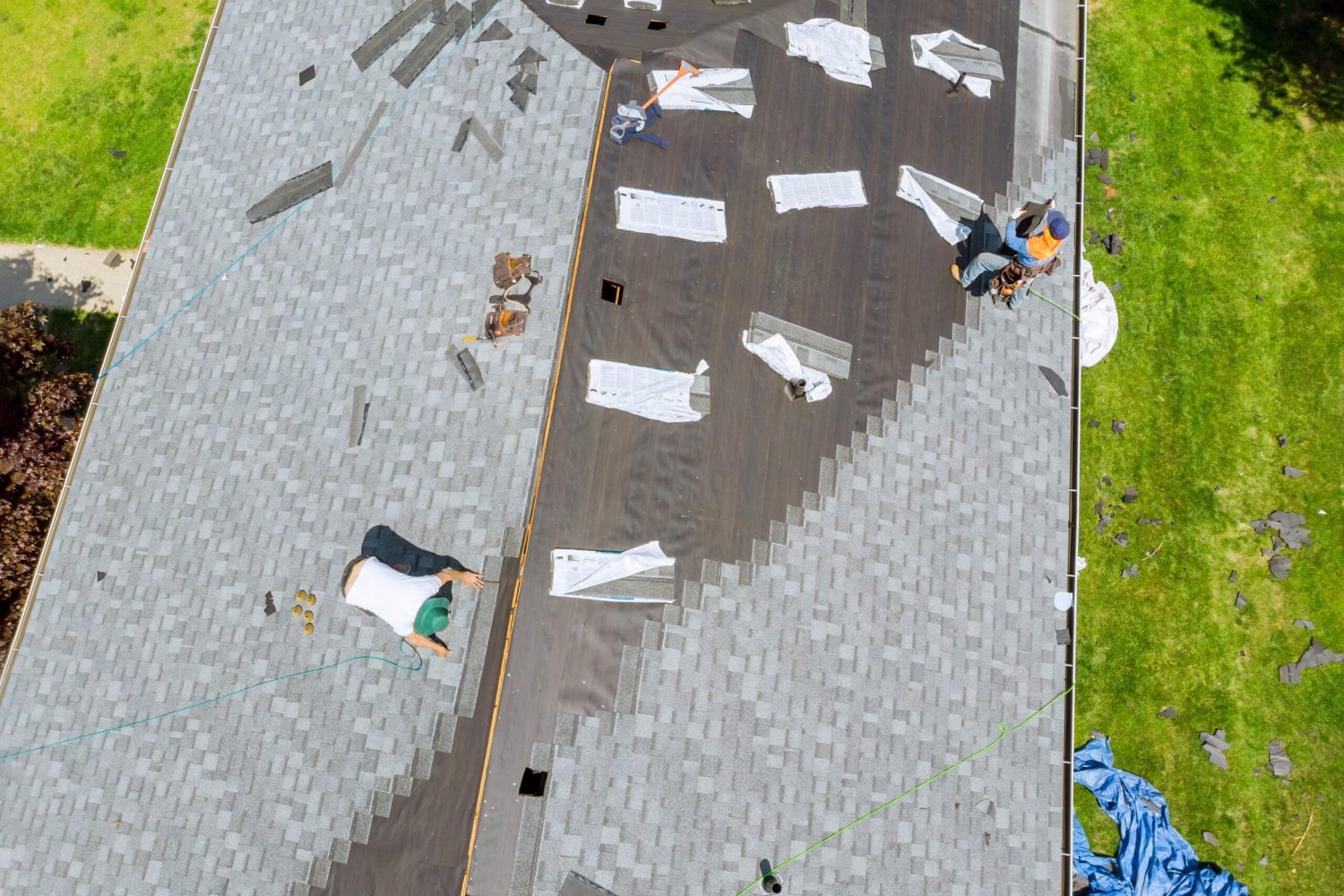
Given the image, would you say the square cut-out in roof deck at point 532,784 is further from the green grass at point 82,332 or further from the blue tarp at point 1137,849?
the green grass at point 82,332

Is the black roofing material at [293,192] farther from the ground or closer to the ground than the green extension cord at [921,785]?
farther from the ground

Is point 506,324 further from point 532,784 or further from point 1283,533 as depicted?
point 1283,533

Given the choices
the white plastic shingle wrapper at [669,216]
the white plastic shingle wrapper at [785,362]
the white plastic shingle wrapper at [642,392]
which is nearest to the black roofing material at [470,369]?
the white plastic shingle wrapper at [642,392]

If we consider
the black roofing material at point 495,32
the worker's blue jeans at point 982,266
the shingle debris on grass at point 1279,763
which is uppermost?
the black roofing material at point 495,32

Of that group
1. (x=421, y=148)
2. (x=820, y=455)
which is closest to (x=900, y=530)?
(x=820, y=455)

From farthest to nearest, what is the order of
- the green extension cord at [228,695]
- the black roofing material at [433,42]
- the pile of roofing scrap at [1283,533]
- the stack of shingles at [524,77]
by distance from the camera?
the pile of roofing scrap at [1283,533] → the black roofing material at [433,42] → the stack of shingles at [524,77] → the green extension cord at [228,695]

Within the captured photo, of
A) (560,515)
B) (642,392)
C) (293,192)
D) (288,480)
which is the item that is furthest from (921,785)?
(293,192)

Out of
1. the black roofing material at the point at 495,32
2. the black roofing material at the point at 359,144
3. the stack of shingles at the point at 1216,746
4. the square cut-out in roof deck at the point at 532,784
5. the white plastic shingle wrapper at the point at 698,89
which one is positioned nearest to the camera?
the square cut-out in roof deck at the point at 532,784
